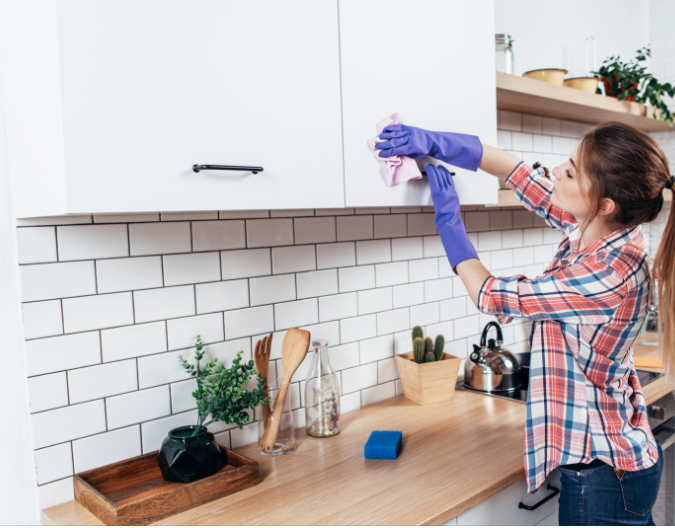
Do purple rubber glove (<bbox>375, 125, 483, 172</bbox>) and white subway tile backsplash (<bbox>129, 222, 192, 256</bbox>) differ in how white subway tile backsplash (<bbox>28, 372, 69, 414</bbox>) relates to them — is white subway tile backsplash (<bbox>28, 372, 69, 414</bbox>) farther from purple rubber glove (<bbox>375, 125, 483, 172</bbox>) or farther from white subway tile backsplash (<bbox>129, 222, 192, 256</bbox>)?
purple rubber glove (<bbox>375, 125, 483, 172</bbox>)

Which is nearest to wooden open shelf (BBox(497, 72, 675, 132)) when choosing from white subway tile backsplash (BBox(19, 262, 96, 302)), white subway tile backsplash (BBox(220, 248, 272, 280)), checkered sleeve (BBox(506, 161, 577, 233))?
checkered sleeve (BBox(506, 161, 577, 233))

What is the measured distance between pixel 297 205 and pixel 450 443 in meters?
0.83

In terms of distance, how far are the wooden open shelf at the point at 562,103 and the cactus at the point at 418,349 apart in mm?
892

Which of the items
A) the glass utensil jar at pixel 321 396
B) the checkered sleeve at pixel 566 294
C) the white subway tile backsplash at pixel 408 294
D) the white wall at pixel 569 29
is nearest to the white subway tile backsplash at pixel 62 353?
the glass utensil jar at pixel 321 396

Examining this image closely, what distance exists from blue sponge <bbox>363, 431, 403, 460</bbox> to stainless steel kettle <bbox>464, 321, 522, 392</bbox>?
58 cm

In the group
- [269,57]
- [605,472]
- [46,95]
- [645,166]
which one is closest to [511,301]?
[645,166]

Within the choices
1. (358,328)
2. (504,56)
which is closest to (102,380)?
(358,328)

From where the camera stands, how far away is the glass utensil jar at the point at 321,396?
1.63m

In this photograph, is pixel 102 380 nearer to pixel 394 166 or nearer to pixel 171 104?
pixel 171 104

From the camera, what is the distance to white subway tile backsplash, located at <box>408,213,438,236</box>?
206cm

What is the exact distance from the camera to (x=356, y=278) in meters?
1.88

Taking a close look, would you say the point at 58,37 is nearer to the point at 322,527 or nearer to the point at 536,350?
the point at 322,527

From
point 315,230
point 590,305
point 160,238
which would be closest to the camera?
point 590,305

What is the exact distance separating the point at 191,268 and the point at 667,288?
1.17 metres
